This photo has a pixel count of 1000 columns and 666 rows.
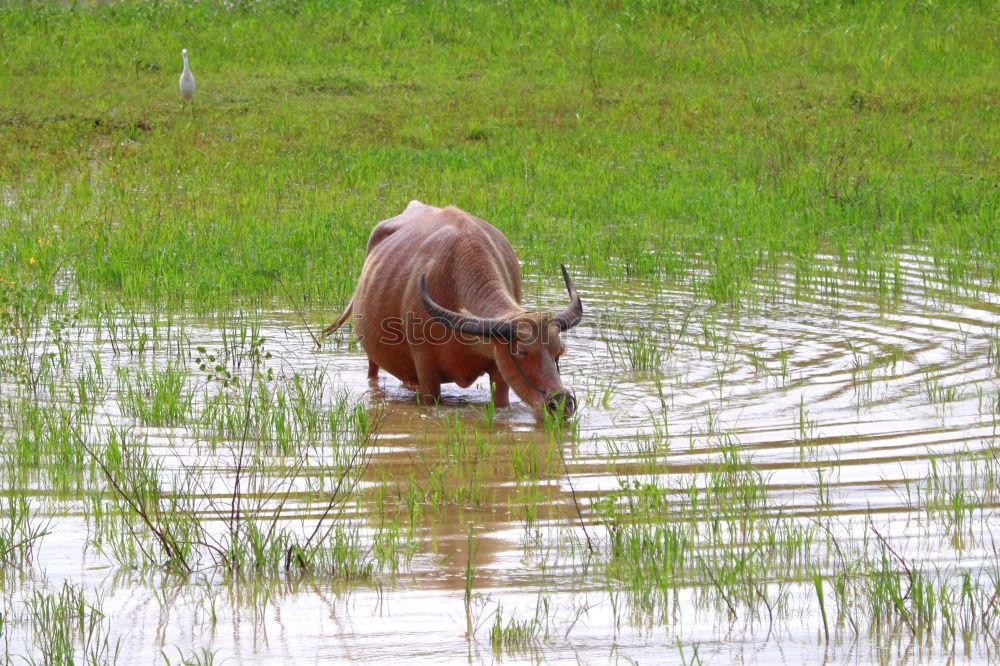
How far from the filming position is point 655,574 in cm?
386

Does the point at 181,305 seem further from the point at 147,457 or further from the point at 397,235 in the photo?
the point at 147,457

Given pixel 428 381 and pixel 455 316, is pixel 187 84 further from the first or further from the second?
pixel 455 316

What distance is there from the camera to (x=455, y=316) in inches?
242

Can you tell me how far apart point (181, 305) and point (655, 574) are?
217 inches

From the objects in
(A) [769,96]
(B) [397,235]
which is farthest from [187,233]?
(A) [769,96]

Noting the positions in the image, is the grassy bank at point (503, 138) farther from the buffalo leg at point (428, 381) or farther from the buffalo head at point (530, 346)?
the buffalo head at point (530, 346)

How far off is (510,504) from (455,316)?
58.7 inches

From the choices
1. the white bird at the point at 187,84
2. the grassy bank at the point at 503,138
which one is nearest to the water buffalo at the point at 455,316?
the grassy bank at the point at 503,138

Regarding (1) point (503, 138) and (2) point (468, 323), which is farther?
(1) point (503, 138)

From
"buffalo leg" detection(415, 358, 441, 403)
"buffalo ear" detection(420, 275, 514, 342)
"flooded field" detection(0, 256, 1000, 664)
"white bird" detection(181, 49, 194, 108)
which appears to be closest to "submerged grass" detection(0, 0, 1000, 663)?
"flooded field" detection(0, 256, 1000, 664)

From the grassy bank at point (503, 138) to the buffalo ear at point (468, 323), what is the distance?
2706mm

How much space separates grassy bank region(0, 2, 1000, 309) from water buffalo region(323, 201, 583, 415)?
72.0 inches

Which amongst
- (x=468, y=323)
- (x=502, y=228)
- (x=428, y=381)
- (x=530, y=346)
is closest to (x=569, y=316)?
(x=530, y=346)

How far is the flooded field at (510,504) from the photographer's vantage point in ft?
11.8
